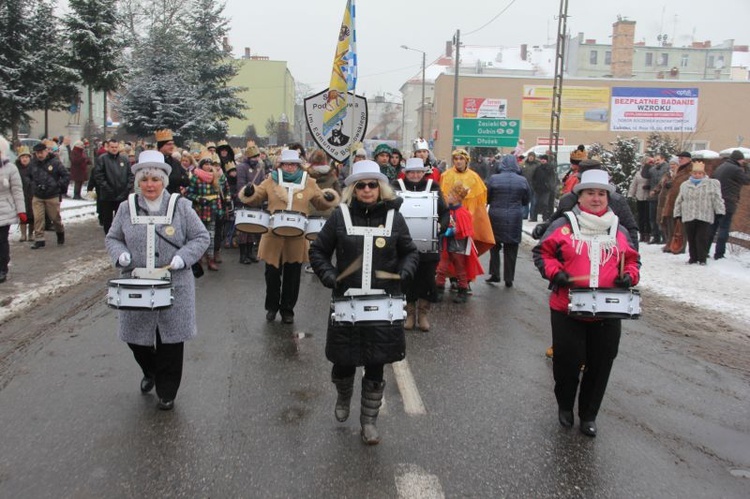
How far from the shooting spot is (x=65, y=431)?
443 cm

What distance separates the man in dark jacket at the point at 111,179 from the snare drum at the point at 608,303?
9.55 m

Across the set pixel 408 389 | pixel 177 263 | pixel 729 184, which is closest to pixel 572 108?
pixel 729 184

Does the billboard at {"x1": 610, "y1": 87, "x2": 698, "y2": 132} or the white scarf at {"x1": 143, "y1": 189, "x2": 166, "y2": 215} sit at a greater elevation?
the billboard at {"x1": 610, "y1": 87, "x2": 698, "y2": 132}

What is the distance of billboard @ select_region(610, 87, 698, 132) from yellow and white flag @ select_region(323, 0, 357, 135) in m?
42.2

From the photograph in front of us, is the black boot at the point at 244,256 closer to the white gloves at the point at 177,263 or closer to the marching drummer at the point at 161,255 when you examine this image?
the marching drummer at the point at 161,255

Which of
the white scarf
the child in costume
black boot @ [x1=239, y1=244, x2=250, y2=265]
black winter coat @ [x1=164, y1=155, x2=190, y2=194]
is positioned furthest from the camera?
black boot @ [x1=239, y1=244, x2=250, y2=265]

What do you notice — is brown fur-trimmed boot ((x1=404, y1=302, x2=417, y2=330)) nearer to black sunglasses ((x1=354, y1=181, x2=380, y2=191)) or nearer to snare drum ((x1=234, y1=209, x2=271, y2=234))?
snare drum ((x1=234, y1=209, x2=271, y2=234))

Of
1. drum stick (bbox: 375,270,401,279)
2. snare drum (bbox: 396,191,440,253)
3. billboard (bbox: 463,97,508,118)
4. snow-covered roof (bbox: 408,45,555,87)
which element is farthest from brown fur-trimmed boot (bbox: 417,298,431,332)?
snow-covered roof (bbox: 408,45,555,87)

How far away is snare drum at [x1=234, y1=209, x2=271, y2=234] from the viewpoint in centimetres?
680

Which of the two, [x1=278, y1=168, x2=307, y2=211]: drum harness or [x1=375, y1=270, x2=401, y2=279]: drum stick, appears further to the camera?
[x1=278, y1=168, x2=307, y2=211]: drum harness

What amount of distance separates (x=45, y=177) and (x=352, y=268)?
32.1ft

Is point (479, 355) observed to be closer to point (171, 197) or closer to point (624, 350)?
point (624, 350)

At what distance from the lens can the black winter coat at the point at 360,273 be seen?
4207 mm

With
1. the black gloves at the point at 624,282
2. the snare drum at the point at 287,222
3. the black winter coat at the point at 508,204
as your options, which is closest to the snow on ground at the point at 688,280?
the black winter coat at the point at 508,204
